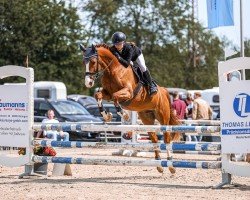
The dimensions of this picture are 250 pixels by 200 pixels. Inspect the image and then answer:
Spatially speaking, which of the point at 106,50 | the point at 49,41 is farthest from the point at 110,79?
the point at 49,41

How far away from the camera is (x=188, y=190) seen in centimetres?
1028

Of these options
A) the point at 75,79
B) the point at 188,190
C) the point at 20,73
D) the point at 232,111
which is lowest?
the point at 188,190

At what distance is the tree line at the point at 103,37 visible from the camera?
45656mm

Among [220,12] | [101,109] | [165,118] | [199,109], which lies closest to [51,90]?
[199,109]

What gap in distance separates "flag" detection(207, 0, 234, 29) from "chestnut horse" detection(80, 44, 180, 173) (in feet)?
14.8

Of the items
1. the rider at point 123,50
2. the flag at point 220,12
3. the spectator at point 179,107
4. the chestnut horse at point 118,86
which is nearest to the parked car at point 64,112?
the spectator at point 179,107

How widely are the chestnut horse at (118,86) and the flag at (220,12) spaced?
4.52 m

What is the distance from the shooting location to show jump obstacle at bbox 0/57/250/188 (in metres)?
10.3

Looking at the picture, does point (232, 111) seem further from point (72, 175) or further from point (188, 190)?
point (72, 175)

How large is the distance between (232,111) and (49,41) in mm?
37594

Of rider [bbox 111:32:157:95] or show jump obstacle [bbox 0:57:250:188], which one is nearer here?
show jump obstacle [bbox 0:57:250:188]

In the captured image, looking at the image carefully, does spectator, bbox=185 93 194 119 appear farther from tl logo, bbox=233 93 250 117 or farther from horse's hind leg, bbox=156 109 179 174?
tl logo, bbox=233 93 250 117

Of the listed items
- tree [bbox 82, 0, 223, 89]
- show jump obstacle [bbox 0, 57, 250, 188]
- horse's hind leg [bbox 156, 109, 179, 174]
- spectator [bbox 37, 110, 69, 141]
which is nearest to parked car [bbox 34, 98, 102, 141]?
spectator [bbox 37, 110, 69, 141]

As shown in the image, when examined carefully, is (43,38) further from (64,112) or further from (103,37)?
(64,112)
